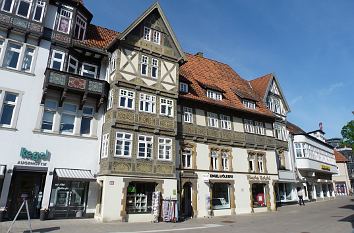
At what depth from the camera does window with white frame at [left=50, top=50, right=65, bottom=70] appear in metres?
19.8

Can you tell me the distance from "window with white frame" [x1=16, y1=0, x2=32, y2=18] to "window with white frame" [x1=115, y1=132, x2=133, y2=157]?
407 inches

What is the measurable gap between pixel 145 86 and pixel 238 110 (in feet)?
34.0

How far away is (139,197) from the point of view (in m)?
19.9

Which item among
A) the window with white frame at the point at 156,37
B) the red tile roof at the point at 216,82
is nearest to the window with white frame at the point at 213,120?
the red tile roof at the point at 216,82

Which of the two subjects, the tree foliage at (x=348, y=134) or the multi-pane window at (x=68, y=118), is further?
the tree foliage at (x=348, y=134)

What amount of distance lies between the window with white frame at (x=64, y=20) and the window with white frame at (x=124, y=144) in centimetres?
875

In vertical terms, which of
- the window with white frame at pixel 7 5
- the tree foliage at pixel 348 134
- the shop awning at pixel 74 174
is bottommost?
the shop awning at pixel 74 174

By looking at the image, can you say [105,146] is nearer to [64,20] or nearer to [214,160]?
[64,20]

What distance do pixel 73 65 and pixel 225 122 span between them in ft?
47.3

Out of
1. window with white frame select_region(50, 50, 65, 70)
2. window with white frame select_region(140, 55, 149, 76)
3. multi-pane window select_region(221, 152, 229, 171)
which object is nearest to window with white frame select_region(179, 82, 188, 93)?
window with white frame select_region(140, 55, 149, 76)

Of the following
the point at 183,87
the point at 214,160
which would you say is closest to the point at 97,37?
the point at 183,87

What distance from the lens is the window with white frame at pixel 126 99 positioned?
20.1 metres

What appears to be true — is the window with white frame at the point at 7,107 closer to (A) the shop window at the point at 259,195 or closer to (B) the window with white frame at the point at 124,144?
(B) the window with white frame at the point at 124,144

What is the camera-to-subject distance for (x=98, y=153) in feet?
66.5
